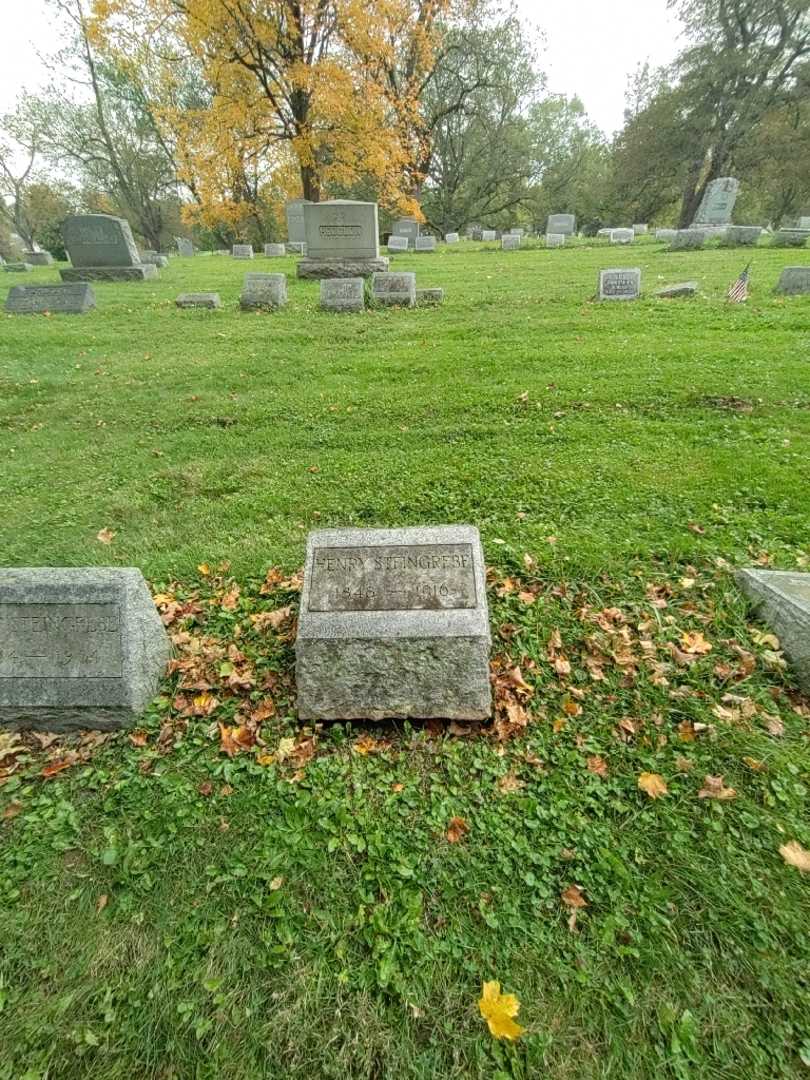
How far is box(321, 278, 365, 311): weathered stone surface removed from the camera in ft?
35.4

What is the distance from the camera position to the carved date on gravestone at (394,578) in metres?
2.98

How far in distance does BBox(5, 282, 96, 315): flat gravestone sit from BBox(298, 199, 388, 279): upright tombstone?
5.52 meters

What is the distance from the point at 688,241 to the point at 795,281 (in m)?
10.3

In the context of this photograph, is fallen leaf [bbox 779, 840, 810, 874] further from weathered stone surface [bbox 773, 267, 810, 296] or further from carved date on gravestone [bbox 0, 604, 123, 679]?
weathered stone surface [bbox 773, 267, 810, 296]

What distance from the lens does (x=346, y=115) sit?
17.9 metres

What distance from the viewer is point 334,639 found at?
9.43 ft

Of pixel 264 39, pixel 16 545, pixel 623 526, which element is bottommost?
pixel 16 545

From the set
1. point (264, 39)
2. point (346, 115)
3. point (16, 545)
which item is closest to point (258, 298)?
point (16, 545)

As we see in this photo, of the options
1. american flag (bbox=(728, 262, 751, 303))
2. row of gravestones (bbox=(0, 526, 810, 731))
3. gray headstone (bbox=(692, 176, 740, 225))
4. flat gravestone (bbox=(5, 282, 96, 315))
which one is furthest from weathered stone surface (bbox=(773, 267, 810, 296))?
gray headstone (bbox=(692, 176, 740, 225))

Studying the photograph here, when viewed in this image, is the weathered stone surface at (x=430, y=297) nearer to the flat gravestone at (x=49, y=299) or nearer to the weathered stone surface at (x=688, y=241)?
the flat gravestone at (x=49, y=299)

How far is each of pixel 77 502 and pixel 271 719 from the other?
3.56 meters

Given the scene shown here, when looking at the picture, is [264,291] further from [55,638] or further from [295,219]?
[295,219]

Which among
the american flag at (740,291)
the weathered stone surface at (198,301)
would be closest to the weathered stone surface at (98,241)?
the weathered stone surface at (198,301)

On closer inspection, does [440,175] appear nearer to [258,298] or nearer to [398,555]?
[258,298]
